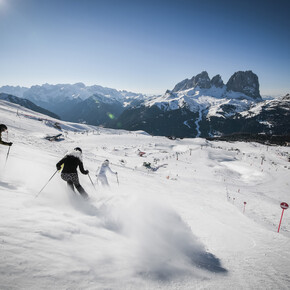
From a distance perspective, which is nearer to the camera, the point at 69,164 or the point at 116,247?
the point at 116,247

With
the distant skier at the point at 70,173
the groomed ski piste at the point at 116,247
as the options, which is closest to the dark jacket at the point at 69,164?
the distant skier at the point at 70,173

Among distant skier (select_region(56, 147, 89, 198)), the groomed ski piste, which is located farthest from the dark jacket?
the groomed ski piste

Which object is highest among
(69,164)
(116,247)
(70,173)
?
(69,164)

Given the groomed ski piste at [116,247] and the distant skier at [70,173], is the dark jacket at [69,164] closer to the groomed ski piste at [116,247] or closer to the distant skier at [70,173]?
the distant skier at [70,173]

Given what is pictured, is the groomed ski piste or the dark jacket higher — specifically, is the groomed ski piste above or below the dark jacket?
below

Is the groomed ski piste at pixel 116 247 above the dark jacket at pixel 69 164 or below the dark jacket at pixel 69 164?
below

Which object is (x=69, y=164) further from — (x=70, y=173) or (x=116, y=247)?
(x=116, y=247)

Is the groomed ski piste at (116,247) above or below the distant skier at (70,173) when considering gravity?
below

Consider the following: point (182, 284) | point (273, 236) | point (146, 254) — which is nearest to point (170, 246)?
point (146, 254)

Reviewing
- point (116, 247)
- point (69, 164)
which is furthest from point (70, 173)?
point (116, 247)

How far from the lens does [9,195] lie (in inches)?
225

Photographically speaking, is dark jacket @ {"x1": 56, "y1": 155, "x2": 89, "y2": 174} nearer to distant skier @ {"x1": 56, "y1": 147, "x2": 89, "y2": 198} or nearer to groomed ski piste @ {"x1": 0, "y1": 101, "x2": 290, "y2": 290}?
distant skier @ {"x1": 56, "y1": 147, "x2": 89, "y2": 198}

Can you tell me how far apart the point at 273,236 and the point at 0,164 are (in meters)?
14.5

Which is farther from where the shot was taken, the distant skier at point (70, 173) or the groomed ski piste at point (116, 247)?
the distant skier at point (70, 173)
